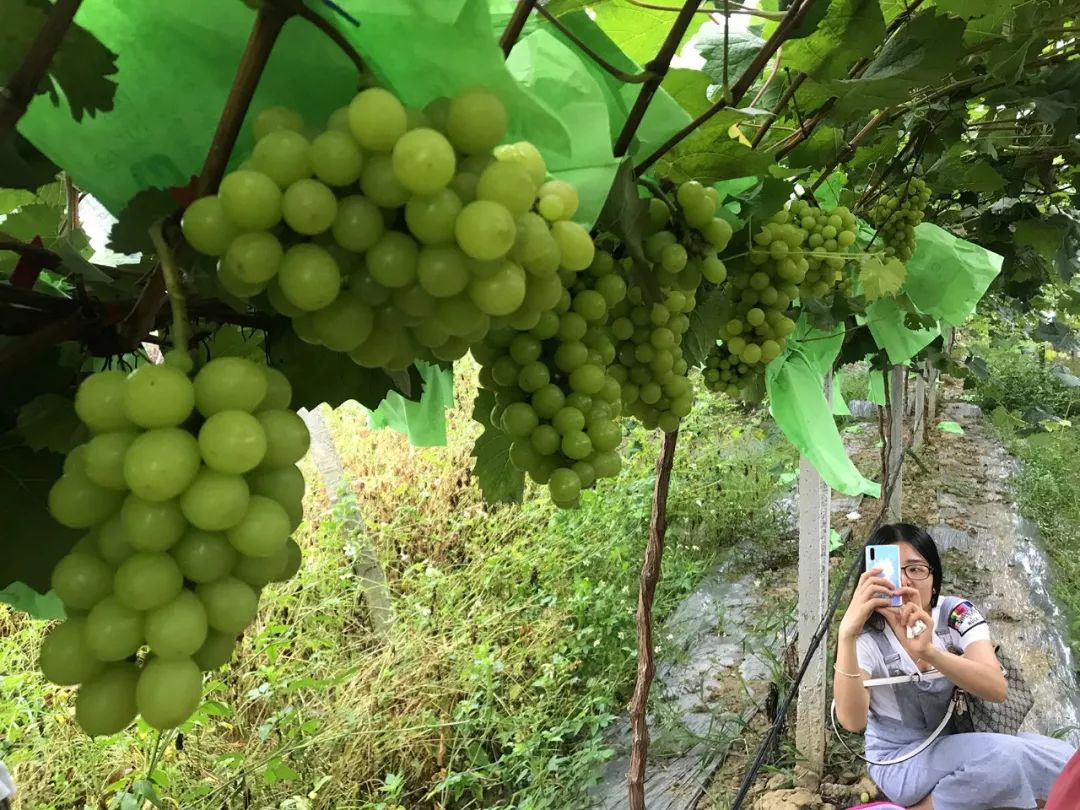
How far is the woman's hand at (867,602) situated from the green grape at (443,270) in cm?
209

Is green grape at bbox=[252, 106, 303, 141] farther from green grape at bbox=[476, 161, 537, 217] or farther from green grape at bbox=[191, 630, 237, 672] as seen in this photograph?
green grape at bbox=[191, 630, 237, 672]

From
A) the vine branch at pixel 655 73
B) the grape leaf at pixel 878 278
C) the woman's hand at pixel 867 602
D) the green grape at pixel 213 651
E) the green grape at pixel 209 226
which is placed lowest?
the woman's hand at pixel 867 602

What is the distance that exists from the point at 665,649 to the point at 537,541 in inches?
33.4

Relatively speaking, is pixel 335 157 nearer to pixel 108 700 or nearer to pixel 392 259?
pixel 392 259

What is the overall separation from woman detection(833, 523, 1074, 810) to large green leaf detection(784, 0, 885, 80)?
1.62 metres

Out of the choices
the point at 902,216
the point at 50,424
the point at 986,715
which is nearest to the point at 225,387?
the point at 50,424

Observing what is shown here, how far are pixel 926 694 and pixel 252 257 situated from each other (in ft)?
8.40

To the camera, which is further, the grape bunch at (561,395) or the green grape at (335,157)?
the grape bunch at (561,395)

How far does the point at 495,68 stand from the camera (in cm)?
35

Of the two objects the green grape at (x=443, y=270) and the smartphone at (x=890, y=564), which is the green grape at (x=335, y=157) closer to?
the green grape at (x=443, y=270)

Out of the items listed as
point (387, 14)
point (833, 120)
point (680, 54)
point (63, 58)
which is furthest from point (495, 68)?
point (680, 54)

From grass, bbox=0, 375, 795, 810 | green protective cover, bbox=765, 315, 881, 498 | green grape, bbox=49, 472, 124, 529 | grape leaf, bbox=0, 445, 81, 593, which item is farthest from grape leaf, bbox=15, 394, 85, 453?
grass, bbox=0, 375, 795, 810

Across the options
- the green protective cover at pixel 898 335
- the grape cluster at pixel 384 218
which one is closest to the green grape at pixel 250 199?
the grape cluster at pixel 384 218

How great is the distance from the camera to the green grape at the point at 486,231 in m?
0.29
